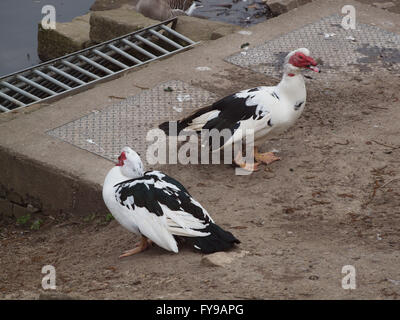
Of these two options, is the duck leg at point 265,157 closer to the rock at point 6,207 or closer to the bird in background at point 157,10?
the rock at point 6,207

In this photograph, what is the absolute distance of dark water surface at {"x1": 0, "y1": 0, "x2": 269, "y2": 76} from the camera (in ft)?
33.0

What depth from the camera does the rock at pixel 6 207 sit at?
6840 millimetres

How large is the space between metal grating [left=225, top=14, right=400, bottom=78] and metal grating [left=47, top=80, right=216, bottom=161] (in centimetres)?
96

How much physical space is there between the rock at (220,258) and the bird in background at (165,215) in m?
0.09

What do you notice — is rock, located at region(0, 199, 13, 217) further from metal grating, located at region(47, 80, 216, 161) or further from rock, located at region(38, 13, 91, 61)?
rock, located at region(38, 13, 91, 61)

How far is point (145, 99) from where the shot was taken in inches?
295

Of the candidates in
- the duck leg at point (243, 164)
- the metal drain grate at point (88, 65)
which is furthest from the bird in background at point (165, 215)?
the metal drain grate at point (88, 65)

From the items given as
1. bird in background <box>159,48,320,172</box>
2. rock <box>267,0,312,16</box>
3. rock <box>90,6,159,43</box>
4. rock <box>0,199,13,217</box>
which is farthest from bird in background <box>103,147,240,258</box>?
rock <box>267,0,312,16</box>

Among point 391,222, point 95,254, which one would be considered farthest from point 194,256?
point 391,222

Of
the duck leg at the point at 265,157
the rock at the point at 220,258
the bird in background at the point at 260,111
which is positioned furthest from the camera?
the duck leg at the point at 265,157

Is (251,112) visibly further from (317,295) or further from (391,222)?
(317,295)

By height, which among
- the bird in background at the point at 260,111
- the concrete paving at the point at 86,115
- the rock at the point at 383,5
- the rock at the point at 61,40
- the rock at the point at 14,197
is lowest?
the rock at the point at 14,197

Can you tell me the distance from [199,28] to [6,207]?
A: 3.97 m

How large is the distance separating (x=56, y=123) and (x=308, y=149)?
7.55 ft
